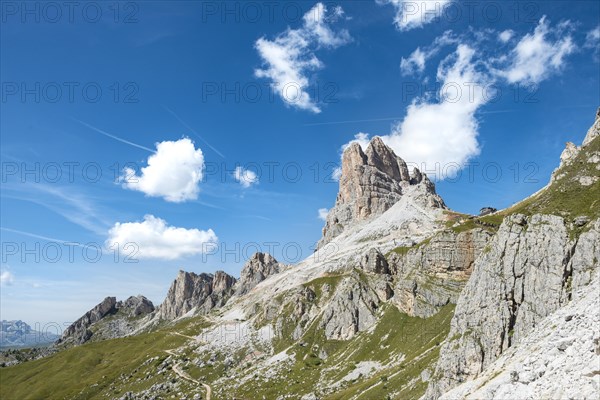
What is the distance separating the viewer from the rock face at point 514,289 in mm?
71688

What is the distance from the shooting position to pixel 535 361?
5191 centimetres

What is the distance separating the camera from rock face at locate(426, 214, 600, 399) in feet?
235

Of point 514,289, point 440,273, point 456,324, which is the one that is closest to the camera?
point 514,289

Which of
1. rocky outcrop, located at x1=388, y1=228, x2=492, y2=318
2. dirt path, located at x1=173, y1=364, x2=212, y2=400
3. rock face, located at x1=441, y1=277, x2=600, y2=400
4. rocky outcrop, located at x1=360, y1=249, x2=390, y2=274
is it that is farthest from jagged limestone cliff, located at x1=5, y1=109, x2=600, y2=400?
dirt path, located at x1=173, y1=364, x2=212, y2=400

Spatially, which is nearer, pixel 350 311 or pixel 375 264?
pixel 350 311

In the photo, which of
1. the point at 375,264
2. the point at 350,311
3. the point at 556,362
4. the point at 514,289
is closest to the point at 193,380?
the point at 350,311

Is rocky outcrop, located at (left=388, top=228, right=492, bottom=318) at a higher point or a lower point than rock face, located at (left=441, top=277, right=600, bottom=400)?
higher

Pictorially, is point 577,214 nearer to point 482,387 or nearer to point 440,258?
point 482,387

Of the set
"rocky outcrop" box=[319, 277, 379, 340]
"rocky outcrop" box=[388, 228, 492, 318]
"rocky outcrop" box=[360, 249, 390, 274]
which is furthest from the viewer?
"rocky outcrop" box=[360, 249, 390, 274]

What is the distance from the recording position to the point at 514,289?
260 feet

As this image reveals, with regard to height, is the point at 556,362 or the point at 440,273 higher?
the point at 440,273

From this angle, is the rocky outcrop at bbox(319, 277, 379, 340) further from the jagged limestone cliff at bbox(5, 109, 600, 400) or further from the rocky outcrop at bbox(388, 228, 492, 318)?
the rocky outcrop at bbox(388, 228, 492, 318)

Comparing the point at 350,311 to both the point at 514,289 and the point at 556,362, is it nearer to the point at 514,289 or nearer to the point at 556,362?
the point at 514,289

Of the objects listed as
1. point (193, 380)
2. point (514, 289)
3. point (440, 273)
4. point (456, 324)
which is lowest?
point (193, 380)
